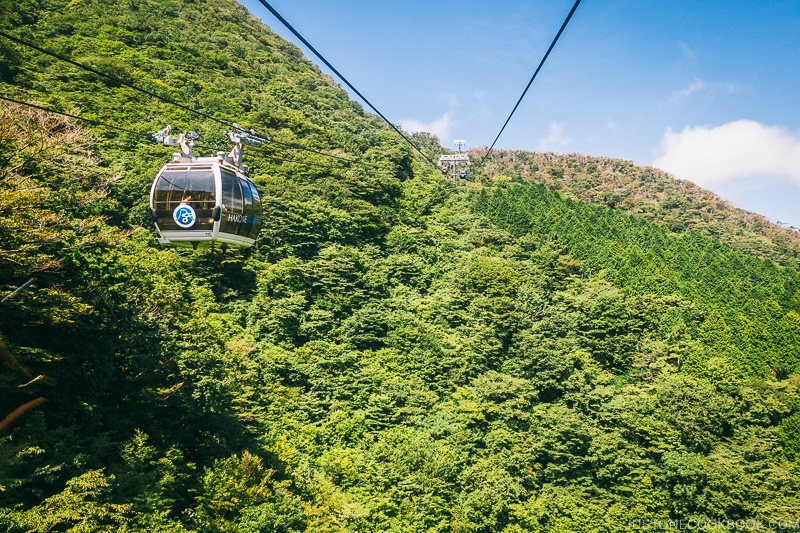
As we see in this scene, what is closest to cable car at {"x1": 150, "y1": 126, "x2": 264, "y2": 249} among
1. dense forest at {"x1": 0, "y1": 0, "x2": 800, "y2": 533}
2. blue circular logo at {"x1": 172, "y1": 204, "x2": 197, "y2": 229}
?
blue circular logo at {"x1": 172, "y1": 204, "x2": 197, "y2": 229}

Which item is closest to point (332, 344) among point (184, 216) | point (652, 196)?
point (184, 216)

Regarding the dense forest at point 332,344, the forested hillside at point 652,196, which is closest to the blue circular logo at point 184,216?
the dense forest at point 332,344

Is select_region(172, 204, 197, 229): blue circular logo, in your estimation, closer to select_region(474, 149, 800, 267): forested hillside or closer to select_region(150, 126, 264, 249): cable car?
select_region(150, 126, 264, 249): cable car

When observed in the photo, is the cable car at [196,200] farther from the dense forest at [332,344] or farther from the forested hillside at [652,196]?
the forested hillside at [652,196]

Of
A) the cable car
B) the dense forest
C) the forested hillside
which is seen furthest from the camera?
the forested hillside

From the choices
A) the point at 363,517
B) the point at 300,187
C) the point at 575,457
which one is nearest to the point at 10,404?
the point at 363,517

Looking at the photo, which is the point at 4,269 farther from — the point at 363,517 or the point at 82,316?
the point at 363,517
